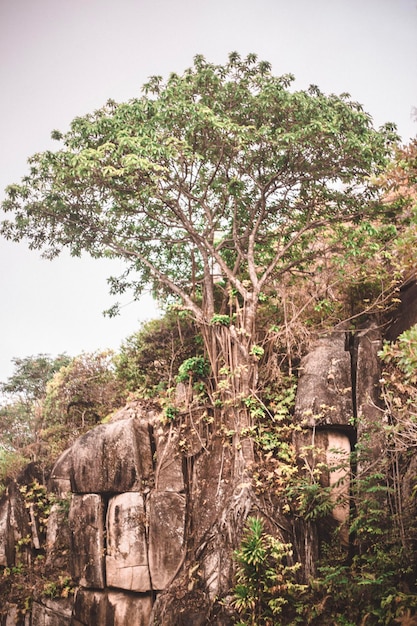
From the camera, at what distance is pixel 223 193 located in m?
11.0

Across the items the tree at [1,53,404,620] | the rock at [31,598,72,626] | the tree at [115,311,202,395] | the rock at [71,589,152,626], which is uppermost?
the tree at [1,53,404,620]

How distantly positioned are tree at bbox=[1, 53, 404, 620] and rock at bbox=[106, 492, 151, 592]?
120 centimetres

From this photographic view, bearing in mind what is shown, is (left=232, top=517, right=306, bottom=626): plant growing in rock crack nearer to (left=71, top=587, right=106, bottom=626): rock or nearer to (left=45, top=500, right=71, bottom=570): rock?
(left=71, top=587, right=106, bottom=626): rock

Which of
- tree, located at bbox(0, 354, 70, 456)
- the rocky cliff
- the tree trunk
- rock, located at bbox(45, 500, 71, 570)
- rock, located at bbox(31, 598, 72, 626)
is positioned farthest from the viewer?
tree, located at bbox(0, 354, 70, 456)

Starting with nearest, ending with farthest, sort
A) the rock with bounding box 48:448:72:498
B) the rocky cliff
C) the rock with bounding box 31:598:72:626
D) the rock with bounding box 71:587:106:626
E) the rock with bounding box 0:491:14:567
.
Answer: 1. the rocky cliff
2. the rock with bounding box 71:587:106:626
3. the rock with bounding box 31:598:72:626
4. the rock with bounding box 0:491:14:567
5. the rock with bounding box 48:448:72:498

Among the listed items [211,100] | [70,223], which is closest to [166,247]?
[70,223]

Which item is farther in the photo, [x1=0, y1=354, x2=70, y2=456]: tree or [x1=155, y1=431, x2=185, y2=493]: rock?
[x1=0, y1=354, x2=70, y2=456]: tree

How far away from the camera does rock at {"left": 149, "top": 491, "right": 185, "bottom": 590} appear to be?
870 cm

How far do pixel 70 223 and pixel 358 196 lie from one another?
6815mm

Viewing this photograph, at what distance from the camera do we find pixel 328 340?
10055 mm

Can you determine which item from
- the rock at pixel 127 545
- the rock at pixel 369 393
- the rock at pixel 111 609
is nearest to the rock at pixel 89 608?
the rock at pixel 111 609

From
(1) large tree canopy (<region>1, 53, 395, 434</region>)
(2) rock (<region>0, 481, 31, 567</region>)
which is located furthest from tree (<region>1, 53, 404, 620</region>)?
(2) rock (<region>0, 481, 31, 567</region>)

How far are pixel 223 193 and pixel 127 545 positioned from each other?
776 cm

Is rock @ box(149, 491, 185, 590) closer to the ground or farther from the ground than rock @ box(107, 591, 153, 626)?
farther from the ground
